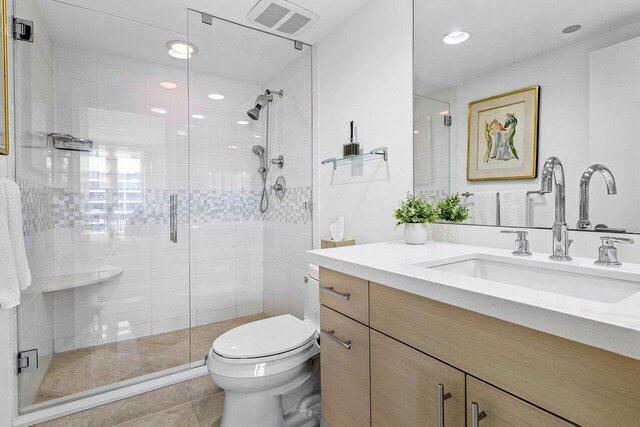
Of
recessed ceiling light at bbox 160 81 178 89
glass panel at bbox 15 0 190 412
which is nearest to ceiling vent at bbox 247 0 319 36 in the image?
glass panel at bbox 15 0 190 412

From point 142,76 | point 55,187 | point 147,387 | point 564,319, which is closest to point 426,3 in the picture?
point 564,319

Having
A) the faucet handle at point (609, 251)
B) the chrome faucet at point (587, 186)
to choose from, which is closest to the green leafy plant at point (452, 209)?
the chrome faucet at point (587, 186)

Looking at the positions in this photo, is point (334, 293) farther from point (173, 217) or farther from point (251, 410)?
point (173, 217)

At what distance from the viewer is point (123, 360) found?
2.00m

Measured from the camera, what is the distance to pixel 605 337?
0.49m

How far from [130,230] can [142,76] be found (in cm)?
109

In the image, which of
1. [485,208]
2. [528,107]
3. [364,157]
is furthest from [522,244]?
[364,157]

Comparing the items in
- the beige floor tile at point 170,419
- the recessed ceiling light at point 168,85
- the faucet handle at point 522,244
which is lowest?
the beige floor tile at point 170,419

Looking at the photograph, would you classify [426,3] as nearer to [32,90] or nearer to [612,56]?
[612,56]

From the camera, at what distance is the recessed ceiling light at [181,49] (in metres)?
2.16

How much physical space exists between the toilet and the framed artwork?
3.68 ft

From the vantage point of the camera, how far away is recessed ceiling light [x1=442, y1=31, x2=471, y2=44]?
4.60 feet

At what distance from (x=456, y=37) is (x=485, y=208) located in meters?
0.81

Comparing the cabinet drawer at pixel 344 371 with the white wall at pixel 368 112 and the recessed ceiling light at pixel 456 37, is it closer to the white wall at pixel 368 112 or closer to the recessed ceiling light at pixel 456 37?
the white wall at pixel 368 112
